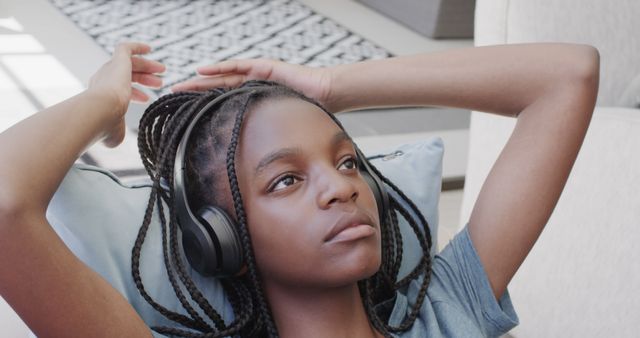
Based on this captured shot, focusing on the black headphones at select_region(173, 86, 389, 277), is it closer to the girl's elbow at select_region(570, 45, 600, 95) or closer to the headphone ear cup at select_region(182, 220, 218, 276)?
the headphone ear cup at select_region(182, 220, 218, 276)

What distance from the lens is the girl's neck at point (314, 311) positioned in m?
1.03

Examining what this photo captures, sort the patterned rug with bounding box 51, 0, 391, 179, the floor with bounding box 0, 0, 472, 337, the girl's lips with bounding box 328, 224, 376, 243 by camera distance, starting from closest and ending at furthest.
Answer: the girl's lips with bounding box 328, 224, 376, 243 < the floor with bounding box 0, 0, 472, 337 < the patterned rug with bounding box 51, 0, 391, 179

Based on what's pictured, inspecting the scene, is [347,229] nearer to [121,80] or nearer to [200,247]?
[200,247]

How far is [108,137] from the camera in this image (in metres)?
1.08

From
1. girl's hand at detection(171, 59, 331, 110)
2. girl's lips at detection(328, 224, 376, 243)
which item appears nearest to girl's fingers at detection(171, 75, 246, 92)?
girl's hand at detection(171, 59, 331, 110)

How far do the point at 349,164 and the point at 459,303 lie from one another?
0.26 metres

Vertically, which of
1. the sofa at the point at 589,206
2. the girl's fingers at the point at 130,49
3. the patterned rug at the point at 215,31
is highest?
the girl's fingers at the point at 130,49

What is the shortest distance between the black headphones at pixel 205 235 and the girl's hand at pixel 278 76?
194 mm

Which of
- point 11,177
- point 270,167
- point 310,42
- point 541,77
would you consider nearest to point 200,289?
point 270,167

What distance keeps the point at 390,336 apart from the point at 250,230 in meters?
0.24

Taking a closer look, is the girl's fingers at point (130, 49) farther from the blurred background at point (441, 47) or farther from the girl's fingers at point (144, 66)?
the blurred background at point (441, 47)

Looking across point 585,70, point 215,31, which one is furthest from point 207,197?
point 215,31

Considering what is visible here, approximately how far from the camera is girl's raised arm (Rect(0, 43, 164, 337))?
2.67 feet

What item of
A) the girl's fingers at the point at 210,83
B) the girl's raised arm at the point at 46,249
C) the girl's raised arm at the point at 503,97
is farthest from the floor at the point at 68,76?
the girl's raised arm at the point at 46,249
